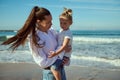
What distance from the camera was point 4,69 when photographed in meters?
9.16

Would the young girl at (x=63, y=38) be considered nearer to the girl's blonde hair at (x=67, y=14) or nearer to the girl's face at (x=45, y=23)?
the girl's blonde hair at (x=67, y=14)

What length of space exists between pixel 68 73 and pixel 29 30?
232 inches

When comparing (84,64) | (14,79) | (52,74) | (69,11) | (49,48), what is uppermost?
(69,11)

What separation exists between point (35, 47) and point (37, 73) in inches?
225

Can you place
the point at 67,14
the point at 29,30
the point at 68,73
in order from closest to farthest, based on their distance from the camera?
the point at 29,30 → the point at 67,14 → the point at 68,73

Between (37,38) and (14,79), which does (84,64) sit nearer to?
(14,79)

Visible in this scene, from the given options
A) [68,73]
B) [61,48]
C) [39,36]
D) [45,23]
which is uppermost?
[45,23]

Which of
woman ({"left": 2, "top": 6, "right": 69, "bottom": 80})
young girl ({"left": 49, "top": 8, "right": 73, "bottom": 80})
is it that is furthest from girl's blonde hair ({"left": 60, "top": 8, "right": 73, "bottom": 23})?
woman ({"left": 2, "top": 6, "right": 69, "bottom": 80})

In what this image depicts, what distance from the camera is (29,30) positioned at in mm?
2568

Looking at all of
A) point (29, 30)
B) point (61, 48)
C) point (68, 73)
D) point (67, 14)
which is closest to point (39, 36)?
point (29, 30)

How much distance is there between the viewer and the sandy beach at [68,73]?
7.70 m

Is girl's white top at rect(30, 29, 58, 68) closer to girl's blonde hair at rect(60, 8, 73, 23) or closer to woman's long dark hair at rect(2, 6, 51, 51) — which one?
woman's long dark hair at rect(2, 6, 51, 51)

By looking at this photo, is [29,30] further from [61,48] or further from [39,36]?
[61,48]

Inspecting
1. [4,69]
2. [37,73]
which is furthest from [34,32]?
[4,69]
